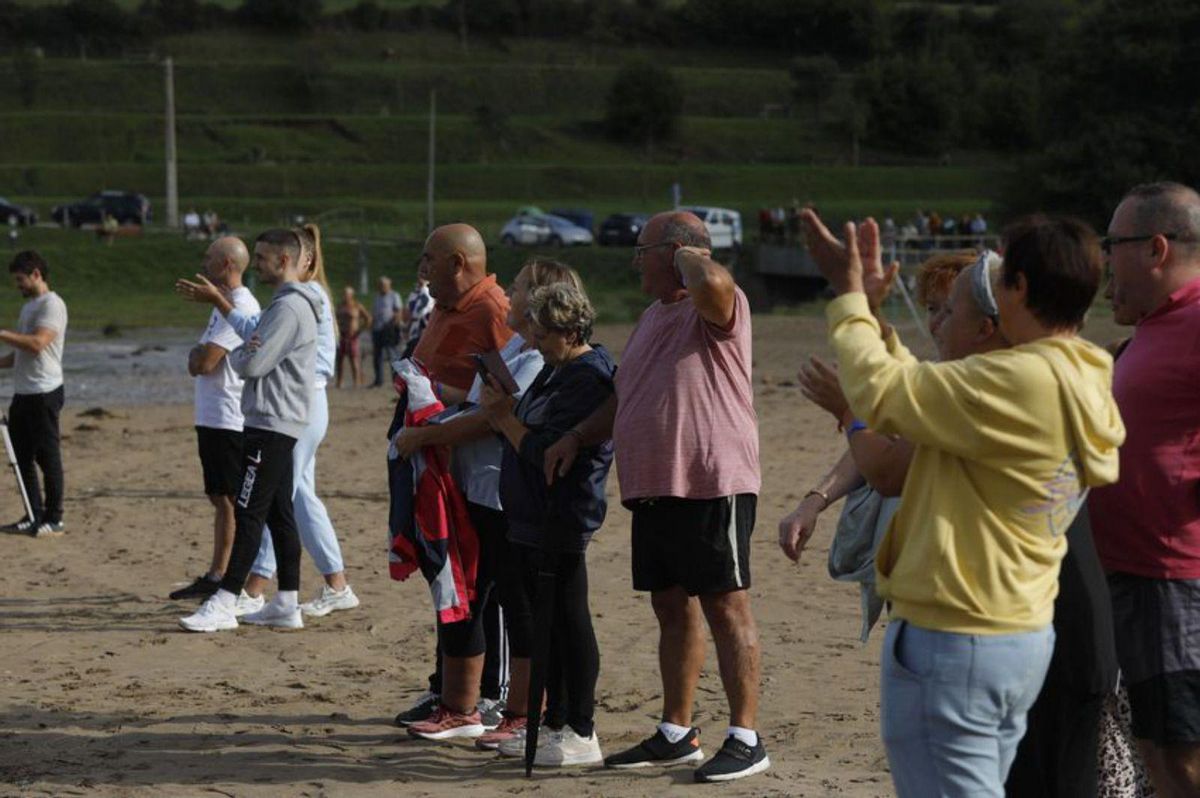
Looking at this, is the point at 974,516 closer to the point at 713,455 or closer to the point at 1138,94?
the point at 713,455

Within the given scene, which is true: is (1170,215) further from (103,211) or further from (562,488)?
(103,211)

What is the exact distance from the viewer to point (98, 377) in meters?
27.8

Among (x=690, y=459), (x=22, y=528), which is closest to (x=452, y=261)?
(x=690, y=459)

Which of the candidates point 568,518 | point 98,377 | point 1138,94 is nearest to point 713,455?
point 568,518

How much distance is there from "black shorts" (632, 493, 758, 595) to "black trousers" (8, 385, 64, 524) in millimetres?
7007

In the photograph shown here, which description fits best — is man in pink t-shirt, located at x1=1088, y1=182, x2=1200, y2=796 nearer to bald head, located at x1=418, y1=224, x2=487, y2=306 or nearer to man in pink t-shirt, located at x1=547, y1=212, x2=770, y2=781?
man in pink t-shirt, located at x1=547, y1=212, x2=770, y2=781

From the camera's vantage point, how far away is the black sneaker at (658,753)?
6617mm

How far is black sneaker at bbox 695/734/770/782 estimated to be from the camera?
20.9ft

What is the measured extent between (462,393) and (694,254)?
155 cm

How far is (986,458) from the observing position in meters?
3.89

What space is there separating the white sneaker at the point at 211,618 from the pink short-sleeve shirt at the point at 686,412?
3.60 m

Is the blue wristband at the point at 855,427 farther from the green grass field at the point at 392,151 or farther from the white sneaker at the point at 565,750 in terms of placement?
the green grass field at the point at 392,151

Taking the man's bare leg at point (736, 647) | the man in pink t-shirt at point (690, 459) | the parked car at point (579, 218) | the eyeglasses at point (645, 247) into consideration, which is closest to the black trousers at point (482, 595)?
the man in pink t-shirt at point (690, 459)

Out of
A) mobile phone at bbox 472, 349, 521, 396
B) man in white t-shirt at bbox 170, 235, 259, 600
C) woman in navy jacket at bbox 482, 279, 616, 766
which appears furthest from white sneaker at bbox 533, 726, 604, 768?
man in white t-shirt at bbox 170, 235, 259, 600
